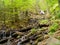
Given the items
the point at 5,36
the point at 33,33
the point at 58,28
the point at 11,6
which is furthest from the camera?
the point at 11,6

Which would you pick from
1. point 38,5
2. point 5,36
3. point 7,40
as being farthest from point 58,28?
point 38,5

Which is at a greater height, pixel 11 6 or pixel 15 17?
pixel 11 6

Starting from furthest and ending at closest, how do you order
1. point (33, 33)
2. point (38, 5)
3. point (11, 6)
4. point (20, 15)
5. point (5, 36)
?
1. point (38, 5)
2. point (20, 15)
3. point (11, 6)
4. point (5, 36)
5. point (33, 33)

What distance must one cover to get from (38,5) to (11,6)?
13493mm

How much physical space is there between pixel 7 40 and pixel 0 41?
0.59 meters

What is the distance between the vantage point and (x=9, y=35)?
16.1m

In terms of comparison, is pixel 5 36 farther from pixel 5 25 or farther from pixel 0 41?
pixel 5 25

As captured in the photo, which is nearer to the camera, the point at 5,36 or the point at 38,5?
the point at 5,36

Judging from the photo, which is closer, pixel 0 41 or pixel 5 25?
pixel 0 41

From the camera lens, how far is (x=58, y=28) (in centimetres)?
1228

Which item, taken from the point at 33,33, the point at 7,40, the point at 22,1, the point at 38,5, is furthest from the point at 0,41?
the point at 38,5

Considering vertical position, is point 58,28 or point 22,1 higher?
point 22,1

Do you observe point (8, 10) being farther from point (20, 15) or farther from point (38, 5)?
point (38, 5)

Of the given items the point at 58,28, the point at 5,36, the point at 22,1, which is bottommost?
the point at 5,36
